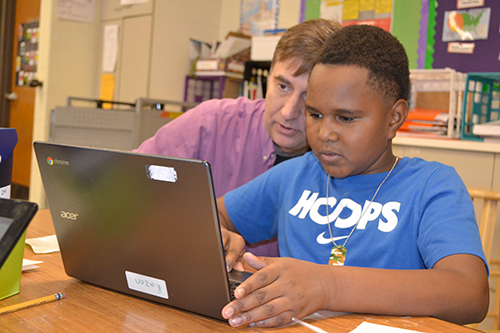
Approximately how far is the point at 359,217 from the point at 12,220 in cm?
60

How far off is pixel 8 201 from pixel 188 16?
10.9ft

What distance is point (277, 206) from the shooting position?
1.09 metres

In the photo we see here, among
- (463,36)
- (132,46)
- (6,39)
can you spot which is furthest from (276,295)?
(6,39)

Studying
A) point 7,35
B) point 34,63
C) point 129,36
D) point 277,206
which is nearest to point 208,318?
point 277,206

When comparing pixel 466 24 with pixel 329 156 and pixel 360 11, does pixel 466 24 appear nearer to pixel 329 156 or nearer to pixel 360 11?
pixel 360 11

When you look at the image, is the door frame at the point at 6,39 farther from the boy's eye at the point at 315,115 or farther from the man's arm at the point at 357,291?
the man's arm at the point at 357,291

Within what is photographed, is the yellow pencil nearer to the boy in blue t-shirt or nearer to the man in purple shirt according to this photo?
the boy in blue t-shirt

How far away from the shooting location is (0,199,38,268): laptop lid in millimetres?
530

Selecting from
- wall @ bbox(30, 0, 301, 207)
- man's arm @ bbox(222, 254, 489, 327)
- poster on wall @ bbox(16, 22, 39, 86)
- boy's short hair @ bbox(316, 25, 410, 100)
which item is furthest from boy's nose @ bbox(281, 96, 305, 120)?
poster on wall @ bbox(16, 22, 39, 86)

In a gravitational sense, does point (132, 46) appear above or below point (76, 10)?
below

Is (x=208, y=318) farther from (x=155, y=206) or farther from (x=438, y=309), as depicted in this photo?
(x=438, y=309)

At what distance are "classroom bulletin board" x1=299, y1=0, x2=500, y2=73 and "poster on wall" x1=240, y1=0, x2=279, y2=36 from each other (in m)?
0.76

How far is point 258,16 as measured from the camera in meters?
3.41

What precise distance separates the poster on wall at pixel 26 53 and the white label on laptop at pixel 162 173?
177 inches
